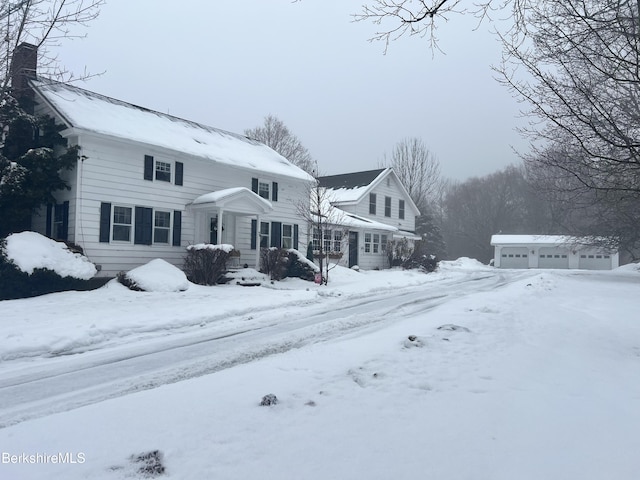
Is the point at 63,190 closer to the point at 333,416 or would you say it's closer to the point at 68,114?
the point at 68,114

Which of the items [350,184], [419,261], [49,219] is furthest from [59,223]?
[350,184]

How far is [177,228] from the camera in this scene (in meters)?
17.2

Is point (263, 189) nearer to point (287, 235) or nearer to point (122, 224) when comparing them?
point (287, 235)

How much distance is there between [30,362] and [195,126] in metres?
16.8

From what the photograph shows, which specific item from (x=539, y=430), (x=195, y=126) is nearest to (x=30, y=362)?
(x=539, y=430)

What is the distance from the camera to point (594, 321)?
30.8 feet

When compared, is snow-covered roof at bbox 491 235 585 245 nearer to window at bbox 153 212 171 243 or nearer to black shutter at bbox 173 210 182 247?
black shutter at bbox 173 210 182 247

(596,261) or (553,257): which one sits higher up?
(553,257)

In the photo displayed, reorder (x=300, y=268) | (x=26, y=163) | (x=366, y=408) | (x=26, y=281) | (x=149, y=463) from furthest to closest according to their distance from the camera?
(x=300, y=268) → (x=26, y=163) → (x=26, y=281) → (x=366, y=408) → (x=149, y=463)

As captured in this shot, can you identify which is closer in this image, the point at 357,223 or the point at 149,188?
the point at 149,188

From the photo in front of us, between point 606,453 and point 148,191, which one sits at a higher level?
point 148,191

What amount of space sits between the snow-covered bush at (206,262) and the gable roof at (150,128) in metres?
4.05

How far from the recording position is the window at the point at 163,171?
55.2 feet

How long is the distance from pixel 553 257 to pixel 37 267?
135ft
